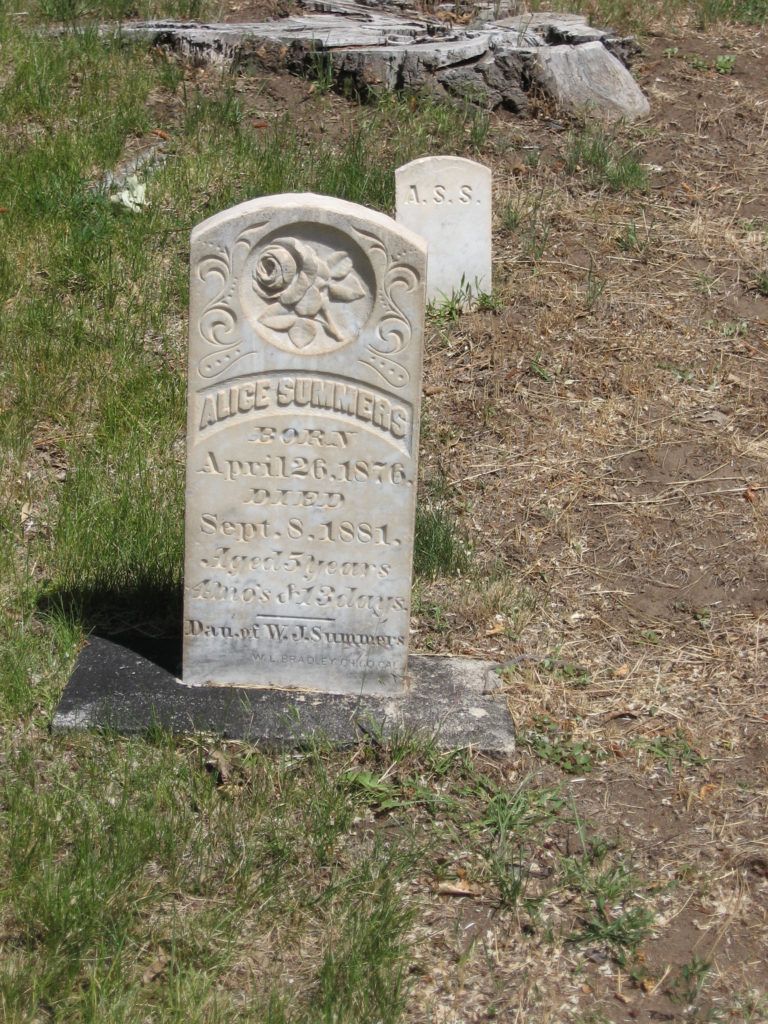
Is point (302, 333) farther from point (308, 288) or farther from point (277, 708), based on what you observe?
point (277, 708)

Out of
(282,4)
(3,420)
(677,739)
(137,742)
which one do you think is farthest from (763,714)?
(282,4)

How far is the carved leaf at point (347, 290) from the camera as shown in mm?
3203

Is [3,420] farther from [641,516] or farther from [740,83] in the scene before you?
[740,83]

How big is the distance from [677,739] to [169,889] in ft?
5.12

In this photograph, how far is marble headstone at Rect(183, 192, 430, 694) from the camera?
10.4ft

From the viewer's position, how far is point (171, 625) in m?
3.91

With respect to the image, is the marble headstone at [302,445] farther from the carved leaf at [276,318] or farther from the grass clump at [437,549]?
the grass clump at [437,549]

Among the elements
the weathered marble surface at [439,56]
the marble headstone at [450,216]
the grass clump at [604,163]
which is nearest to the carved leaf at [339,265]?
the marble headstone at [450,216]

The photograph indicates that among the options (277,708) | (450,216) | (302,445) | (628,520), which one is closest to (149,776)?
(277,708)

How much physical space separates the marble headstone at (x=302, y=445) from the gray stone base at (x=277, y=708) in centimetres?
8

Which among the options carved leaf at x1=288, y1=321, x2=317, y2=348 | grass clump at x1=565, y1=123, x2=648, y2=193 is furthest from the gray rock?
carved leaf at x1=288, y1=321, x2=317, y2=348

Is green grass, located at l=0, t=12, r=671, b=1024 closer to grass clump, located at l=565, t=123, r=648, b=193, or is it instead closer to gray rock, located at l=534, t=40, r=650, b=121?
grass clump, located at l=565, t=123, r=648, b=193

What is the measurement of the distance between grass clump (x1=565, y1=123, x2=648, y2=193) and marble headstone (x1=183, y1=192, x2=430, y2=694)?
364cm

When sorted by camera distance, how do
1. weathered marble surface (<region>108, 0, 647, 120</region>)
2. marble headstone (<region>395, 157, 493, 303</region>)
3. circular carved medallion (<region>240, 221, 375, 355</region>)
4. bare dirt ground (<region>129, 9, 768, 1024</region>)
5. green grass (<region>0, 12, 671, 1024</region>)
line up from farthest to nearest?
weathered marble surface (<region>108, 0, 647, 120</region>)
marble headstone (<region>395, 157, 493, 303</region>)
circular carved medallion (<region>240, 221, 375, 355</region>)
bare dirt ground (<region>129, 9, 768, 1024</region>)
green grass (<region>0, 12, 671, 1024</region>)
